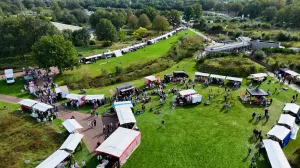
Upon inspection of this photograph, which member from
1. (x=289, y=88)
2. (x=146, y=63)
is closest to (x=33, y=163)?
(x=146, y=63)

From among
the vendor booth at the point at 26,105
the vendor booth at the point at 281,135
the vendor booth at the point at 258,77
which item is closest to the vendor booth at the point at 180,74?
the vendor booth at the point at 258,77

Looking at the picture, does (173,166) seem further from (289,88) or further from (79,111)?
(289,88)

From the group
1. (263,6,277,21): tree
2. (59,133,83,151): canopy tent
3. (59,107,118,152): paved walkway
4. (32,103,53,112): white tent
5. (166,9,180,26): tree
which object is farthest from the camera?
(263,6,277,21): tree

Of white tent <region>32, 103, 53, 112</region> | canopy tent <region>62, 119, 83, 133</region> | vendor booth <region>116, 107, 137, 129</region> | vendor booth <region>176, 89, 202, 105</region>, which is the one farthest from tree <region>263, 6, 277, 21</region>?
canopy tent <region>62, 119, 83, 133</region>

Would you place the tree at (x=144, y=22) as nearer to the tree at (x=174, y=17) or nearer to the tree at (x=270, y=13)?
the tree at (x=174, y=17)

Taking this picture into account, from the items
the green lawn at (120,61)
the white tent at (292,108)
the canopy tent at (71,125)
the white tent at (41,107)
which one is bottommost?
the white tent at (292,108)

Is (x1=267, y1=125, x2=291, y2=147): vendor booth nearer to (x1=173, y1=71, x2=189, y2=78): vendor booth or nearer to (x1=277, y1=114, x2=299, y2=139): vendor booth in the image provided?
(x1=277, y1=114, x2=299, y2=139): vendor booth
